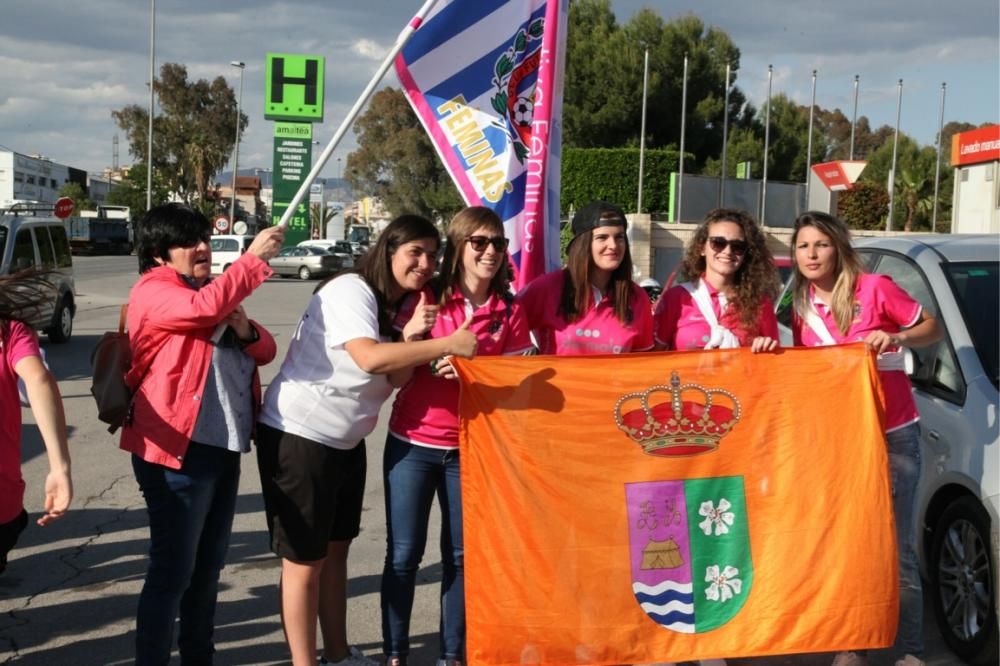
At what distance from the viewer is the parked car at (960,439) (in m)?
4.36

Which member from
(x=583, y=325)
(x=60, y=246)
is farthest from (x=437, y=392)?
(x=60, y=246)

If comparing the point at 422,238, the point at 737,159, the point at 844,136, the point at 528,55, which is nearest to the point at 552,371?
the point at 422,238

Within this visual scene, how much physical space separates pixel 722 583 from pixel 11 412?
265 centimetres

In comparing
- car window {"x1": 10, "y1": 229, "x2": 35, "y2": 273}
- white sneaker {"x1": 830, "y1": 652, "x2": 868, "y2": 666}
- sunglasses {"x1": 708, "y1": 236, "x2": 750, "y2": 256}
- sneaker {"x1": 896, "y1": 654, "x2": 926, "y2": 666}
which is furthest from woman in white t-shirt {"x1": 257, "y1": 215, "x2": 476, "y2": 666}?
car window {"x1": 10, "y1": 229, "x2": 35, "y2": 273}

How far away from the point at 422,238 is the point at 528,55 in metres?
2.08

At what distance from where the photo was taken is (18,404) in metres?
3.38

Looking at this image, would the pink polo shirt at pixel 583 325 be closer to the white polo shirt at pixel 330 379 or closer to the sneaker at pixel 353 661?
the white polo shirt at pixel 330 379

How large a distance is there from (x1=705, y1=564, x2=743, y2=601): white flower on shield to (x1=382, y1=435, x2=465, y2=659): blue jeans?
3.17 feet

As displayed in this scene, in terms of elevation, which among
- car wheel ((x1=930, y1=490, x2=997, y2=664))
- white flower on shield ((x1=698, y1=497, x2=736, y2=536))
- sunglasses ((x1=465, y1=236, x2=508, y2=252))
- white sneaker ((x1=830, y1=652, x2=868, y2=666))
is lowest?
white sneaker ((x1=830, y1=652, x2=868, y2=666))

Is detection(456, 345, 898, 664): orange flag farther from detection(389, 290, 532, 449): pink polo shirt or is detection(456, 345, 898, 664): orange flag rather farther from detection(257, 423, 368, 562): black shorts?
detection(257, 423, 368, 562): black shorts

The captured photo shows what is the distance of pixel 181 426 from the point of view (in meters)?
3.67

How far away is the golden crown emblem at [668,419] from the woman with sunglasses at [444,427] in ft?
1.71

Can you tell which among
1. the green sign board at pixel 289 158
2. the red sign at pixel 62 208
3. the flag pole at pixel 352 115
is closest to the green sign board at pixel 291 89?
the flag pole at pixel 352 115

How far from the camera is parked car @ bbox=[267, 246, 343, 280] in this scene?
43.5 meters
